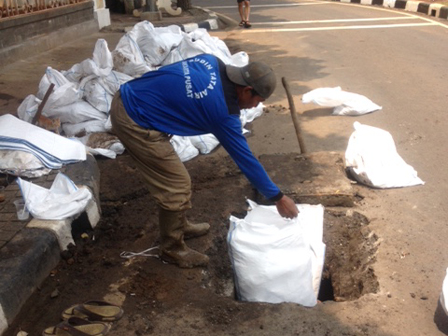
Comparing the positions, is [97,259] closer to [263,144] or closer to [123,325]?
[123,325]

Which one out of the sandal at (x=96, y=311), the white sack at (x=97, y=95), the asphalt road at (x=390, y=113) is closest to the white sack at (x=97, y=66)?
the white sack at (x=97, y=95)

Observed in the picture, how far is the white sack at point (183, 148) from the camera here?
4.61 meters

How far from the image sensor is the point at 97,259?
316cm

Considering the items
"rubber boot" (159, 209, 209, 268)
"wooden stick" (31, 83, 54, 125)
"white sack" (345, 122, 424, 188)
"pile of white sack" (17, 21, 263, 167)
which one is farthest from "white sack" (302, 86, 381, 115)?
"rubber boot" (159, 209, 209, 268)

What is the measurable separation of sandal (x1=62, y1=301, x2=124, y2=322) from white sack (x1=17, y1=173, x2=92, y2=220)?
2.52 ft

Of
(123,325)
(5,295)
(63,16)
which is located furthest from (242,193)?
(63,16)

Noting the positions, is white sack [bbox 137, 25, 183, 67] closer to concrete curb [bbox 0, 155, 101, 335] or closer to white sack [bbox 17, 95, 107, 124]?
white sack [bbox 17, 95, 107, 124]

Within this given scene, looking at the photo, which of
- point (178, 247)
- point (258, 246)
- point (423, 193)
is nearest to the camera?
point (258, 246)

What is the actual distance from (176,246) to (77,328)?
0.80 meters

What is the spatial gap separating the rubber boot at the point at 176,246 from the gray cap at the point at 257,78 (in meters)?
0.92

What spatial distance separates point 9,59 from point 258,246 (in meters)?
5.89

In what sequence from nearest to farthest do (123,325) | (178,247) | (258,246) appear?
(123,325), (258,246), (178,247)

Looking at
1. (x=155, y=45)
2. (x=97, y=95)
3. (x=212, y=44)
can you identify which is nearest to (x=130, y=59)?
(x=155, y=45)

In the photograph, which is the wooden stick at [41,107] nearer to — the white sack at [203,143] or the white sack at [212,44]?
the white sack at [203,143]
